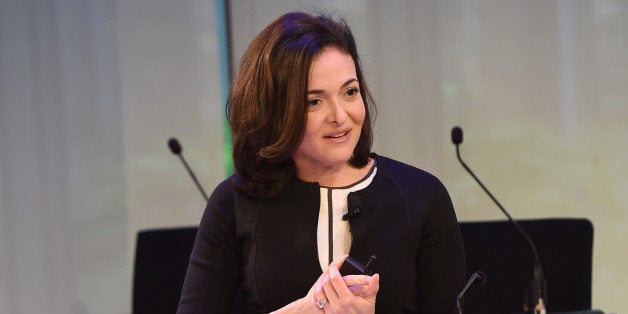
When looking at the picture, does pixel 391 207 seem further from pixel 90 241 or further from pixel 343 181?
pixel 90 241

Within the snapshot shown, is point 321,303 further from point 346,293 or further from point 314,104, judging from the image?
point 314,104

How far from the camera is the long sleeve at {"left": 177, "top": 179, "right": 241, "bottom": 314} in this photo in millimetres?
1773

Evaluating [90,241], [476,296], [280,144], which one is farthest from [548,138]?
[280,144]

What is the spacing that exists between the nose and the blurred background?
2377mm

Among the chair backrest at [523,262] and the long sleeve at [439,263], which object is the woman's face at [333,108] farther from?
the chair backrest at [523,262]

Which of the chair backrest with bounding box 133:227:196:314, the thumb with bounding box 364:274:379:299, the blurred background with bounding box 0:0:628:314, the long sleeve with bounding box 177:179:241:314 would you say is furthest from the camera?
the blurred background with bounding box 0:0:628:314

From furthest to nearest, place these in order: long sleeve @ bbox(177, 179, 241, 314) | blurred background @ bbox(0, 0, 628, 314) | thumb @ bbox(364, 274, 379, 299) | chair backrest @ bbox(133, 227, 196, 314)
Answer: blurred background @ bbox(0, 0, 628, 314) → chair backrest @ bbox(133, 227, 196, 314) → long sleeve @ bbox(177, 179, 241, 314) → thumb @ bbox(364, 274, 379, 299)

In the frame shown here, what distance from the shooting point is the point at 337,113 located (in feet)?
5.41

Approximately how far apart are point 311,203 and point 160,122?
98.7 inches

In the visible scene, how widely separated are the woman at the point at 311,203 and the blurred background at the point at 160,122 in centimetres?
221

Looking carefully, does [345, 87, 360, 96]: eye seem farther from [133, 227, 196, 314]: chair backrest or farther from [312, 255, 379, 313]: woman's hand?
[133, 227, 196, 314]: chair backrest

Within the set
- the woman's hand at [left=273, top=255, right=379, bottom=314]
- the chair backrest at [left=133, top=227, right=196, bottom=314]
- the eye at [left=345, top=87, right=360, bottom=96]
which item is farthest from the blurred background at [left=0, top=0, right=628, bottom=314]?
the woman's hand at [left=273, top=255, right=379, bottom=314]

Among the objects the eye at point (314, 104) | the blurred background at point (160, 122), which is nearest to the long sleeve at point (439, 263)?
the eye at point (314, 104)

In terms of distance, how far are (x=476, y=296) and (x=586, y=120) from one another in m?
1.70
